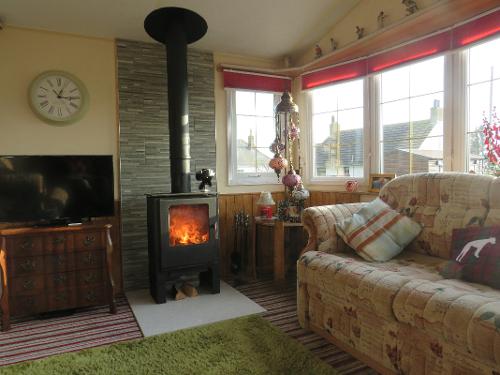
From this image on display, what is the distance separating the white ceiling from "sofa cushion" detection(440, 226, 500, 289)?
7.48ft

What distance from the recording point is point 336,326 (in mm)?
2066

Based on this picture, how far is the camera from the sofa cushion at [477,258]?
1.64 meters

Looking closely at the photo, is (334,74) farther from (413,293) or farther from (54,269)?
(54,269)

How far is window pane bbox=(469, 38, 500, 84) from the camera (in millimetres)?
2350

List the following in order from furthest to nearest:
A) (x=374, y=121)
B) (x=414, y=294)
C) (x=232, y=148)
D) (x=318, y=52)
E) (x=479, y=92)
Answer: (x=232, y=148)
(x=318, y=52)
(x=374, y=121)
(x=479, y=92)
(x=414, y=294)

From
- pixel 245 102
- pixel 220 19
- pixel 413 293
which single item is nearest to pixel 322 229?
pixel 413 293

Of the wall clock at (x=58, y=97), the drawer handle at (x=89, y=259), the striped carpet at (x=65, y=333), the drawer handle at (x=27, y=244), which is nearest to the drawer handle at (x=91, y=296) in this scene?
the striped carpet at (x=65, y=333)

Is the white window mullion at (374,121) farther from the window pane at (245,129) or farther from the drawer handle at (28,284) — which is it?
the drawer handle at (28,284)

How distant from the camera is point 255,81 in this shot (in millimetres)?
3699

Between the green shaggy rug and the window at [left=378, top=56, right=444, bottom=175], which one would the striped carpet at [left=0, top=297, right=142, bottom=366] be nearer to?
the green shaggy rug

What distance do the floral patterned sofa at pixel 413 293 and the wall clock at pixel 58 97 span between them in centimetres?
212

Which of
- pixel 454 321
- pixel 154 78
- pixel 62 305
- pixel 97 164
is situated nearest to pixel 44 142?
pixel 97 164

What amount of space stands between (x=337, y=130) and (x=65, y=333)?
288cm

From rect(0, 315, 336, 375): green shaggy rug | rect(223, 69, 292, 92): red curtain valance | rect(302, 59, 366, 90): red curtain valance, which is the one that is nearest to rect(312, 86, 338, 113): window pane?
rect(302, 59, 366, 90): red curtain valance
